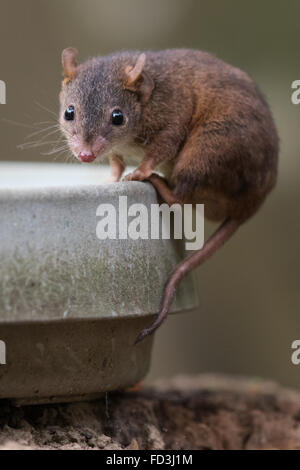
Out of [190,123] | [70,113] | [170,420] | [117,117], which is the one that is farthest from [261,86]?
[170,420]

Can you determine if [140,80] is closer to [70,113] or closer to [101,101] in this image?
[101,101]

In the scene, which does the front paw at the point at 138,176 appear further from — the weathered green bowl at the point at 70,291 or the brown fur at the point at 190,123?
the weathered green bowl at the point at 70,291

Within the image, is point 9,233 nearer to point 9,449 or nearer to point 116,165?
point 9,449

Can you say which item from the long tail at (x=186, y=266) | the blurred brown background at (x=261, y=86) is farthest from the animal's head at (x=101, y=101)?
the blurred brown background at (x=261, y=86)

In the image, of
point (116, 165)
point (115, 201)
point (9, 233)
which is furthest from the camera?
point (116, 165)

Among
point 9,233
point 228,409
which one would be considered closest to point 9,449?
point 9,233

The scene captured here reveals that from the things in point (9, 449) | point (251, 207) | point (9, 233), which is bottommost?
point (9, 449)

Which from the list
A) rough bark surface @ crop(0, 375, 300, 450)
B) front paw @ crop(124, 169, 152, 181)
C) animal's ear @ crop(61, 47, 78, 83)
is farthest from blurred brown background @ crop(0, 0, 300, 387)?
front paw @ crop(124, 169, 152, 181)
